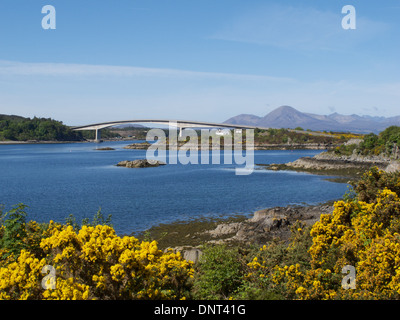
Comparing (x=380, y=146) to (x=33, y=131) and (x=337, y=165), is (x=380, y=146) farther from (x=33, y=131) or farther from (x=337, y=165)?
(x=33, y=131)

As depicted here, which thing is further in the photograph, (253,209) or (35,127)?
(35,127)

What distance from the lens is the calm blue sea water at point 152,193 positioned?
31.8 m

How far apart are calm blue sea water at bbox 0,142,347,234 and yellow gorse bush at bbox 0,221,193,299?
59.4 feet

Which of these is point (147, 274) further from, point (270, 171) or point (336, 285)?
point (270, 171)

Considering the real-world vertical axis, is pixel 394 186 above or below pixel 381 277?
above

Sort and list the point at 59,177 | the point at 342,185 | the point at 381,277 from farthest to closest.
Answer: the point at 59,177
the point at 342,185
the point at 381,277

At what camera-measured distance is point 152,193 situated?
1672 inches

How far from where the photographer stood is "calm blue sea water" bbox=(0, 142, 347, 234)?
31844mm

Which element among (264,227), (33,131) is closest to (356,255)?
(264,227)

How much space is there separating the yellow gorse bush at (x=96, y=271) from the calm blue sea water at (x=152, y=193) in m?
18.1

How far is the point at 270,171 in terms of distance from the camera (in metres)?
65.2

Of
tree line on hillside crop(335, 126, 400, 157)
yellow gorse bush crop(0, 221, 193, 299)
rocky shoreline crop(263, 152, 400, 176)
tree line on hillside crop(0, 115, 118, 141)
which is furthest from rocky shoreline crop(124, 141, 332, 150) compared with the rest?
yellow gorse bush crop(0, 221, 193, 299)

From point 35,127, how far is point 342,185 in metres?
185
